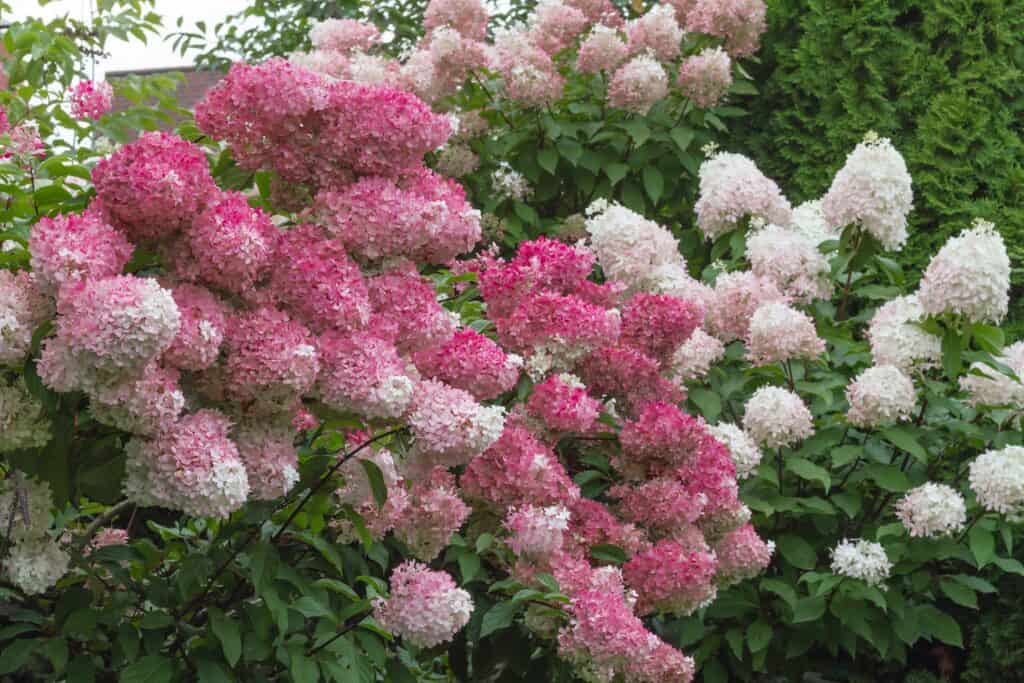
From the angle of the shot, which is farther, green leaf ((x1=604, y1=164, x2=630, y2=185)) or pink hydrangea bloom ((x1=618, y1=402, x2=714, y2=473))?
green leaf ((x1=604, y1=164, x2=630, y2=185))

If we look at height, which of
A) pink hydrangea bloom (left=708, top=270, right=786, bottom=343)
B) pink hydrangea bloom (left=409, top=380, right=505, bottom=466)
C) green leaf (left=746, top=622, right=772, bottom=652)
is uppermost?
pink hydrangea bloom (left=409, top=380, right=505, bottom=466)

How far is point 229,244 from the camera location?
6.70 ft

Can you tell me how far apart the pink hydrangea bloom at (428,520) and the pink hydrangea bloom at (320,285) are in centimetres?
58

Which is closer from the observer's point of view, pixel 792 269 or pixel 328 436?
pixel 328 436

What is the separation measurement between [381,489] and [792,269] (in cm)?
197

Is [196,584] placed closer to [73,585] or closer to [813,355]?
[73,585]

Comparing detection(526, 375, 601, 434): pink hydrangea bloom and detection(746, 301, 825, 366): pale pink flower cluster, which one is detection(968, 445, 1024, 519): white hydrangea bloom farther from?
detection(526, 375, 601, 434): pink hydrangea bloom

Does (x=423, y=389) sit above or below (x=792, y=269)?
above

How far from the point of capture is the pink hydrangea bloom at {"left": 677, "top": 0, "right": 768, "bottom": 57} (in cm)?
477

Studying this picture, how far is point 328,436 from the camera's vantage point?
8.75 feet

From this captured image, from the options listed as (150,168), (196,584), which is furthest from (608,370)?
(150,168)

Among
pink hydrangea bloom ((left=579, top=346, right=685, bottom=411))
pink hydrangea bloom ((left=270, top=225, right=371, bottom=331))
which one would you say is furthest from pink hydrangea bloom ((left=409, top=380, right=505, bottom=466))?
pink hydrangea bloom ((left=579, top=346, right=685, bottom=411))

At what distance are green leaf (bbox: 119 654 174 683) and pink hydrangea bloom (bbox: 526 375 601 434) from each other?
3.38ft

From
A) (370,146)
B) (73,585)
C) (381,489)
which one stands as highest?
(370,146)
